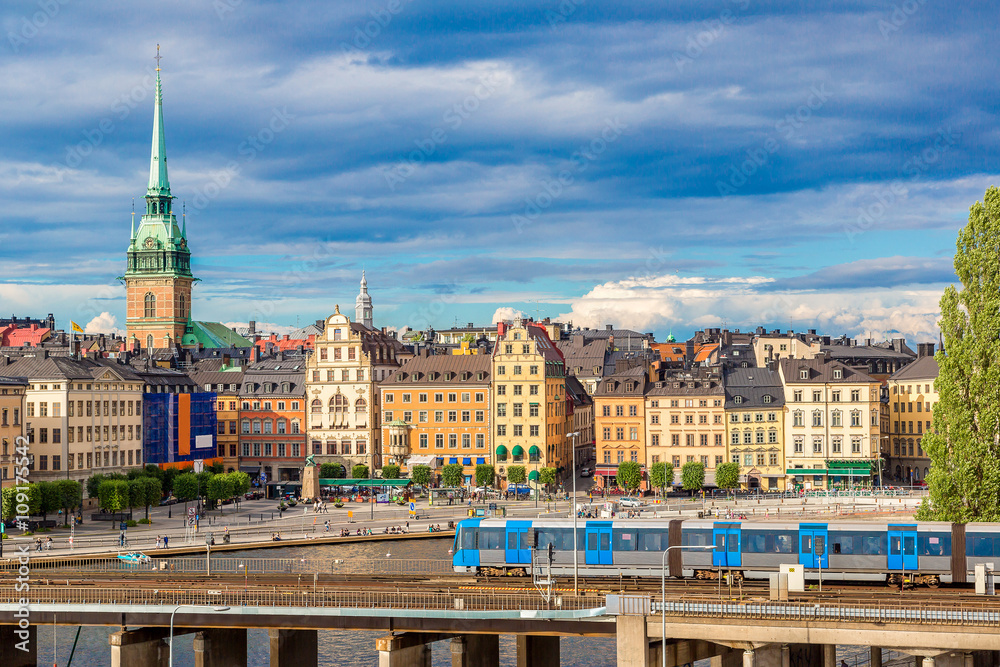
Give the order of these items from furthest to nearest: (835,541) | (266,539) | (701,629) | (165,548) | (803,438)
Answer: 1. (803,438)
2. (266,539)
3. (165,548)
4. (835,541)
5. (701,629)

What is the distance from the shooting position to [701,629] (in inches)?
2136

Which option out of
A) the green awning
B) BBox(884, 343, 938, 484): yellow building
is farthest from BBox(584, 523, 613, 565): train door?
BBox(884, 343, 938, 484): yellow building

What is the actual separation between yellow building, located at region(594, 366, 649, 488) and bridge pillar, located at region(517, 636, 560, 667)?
9460 centimetres

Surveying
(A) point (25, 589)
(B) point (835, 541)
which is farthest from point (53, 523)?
(B) point (835, 541)

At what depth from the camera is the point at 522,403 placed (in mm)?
164250

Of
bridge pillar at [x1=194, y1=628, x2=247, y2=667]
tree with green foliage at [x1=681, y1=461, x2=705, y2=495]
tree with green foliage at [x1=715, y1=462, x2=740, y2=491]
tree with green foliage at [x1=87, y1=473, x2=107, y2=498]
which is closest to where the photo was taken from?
bridge pillar at [x1=194, y1=628, x2=247, y2=667]

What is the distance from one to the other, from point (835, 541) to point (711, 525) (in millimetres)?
6585

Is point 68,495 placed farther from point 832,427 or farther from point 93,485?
point 832,427

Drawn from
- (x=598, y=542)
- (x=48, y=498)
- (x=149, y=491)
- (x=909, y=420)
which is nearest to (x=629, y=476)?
(x=909, y=420)

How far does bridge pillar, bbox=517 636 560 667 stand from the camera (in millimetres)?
64875

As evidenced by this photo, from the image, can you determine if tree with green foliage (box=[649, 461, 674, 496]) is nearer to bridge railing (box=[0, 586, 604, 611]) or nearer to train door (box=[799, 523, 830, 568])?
train door (box=[799, 523, 830, 568])

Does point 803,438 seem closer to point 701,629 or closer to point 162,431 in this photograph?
point 162,431

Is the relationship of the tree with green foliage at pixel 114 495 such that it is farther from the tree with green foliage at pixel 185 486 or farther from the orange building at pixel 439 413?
the orange building at pixel 439 413

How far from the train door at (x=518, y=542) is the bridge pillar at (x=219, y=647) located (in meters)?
15.5
